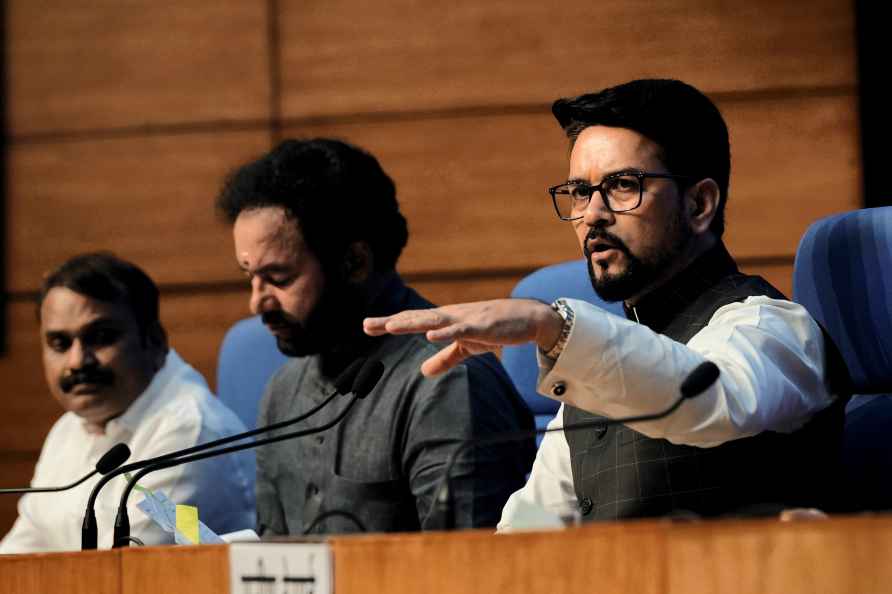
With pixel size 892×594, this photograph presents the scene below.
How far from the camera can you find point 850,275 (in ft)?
6.08

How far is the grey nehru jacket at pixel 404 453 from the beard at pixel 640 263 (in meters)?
0.42

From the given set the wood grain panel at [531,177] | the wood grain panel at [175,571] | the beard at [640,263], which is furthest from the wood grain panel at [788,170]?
the wood grain panel at [175,571]

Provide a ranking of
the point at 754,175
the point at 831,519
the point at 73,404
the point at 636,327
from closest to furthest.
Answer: the point at 831,519 → the point at 636,327 → the point at 73,404 → the point at 754,175

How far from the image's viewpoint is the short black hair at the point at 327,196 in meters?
2.43

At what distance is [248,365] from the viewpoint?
116 inches

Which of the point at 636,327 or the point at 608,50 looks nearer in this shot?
the point at 636,327

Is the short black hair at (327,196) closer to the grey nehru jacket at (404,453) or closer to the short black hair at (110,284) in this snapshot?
the grey nehru jacket at (404,453)

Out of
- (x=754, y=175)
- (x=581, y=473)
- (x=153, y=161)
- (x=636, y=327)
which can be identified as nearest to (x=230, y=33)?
(x=153, y=161)

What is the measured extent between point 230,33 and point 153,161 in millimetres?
451

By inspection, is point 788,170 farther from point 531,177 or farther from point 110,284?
point 110,284

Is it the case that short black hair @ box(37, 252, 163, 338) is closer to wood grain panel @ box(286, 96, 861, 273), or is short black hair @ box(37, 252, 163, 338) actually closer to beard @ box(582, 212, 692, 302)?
wood grain panel @ box(286, 96, 861, 273)

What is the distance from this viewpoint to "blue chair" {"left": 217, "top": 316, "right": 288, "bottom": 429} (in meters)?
2.90

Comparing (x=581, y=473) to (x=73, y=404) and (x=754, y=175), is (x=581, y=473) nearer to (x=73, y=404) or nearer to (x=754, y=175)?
(x=73, y=404)

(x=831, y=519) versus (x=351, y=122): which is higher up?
(x=351, y=122)
